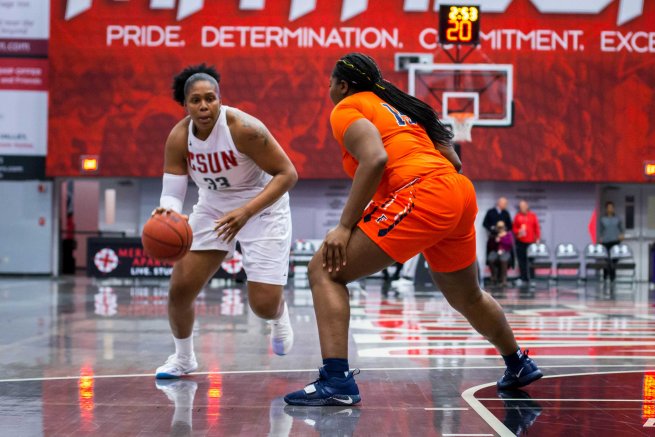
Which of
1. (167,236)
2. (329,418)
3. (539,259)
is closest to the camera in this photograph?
(329,418)

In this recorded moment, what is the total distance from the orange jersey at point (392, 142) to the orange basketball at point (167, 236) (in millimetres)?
1056

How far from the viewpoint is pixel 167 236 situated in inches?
199

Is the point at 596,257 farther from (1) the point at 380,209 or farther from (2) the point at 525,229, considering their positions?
(1) the point at 380,209

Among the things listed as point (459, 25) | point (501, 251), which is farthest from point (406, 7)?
point (501, 251)

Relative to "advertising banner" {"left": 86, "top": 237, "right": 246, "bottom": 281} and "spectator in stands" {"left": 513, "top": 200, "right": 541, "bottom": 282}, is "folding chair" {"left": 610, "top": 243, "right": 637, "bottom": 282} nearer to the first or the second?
"spectator in stands" {"left": 513, "top": 200, "right": 541, "bottom": 282}

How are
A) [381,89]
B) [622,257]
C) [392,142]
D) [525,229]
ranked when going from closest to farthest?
1. [392,142]
2. [381,89]
3. [525,229]
4. [622,257]

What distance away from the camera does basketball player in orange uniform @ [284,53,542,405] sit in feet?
14.9

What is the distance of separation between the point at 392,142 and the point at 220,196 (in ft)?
4.81

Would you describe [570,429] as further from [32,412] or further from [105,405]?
[32,412]

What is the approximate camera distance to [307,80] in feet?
65.2

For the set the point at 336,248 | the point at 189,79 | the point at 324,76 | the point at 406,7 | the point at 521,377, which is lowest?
the point at 521,377

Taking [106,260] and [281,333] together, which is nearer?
[281,333]

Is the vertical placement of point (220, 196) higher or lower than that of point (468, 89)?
lower

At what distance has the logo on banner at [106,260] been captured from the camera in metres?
17.4
